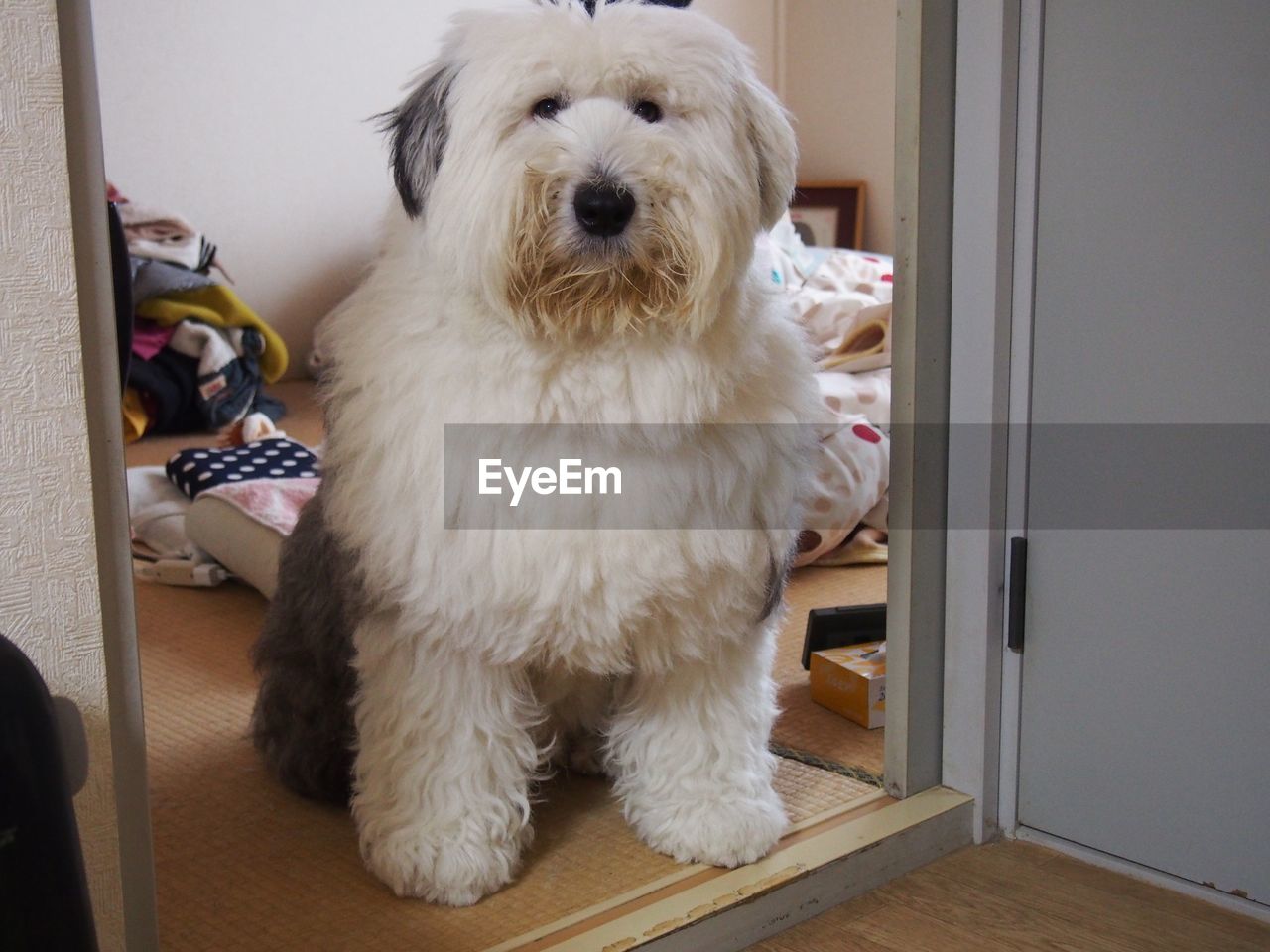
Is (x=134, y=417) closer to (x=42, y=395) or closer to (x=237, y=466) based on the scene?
(x=237, y=466)

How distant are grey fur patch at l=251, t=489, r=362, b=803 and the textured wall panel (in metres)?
0.51

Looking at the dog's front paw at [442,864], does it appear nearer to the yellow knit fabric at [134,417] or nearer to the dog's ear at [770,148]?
the dog's ear at [770,148]

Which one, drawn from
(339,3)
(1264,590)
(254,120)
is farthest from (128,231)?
(1264,590)

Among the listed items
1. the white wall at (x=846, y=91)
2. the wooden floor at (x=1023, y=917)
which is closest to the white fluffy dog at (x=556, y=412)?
the wooden floor at (x=1023, y=917)

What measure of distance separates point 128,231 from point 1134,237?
3527mm

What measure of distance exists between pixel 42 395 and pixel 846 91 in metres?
5.35

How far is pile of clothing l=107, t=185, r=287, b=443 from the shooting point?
398 centimetres

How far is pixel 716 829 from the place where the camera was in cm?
154

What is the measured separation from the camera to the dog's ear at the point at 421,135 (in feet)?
4.43

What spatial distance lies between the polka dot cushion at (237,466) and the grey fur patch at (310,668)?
1217 millimetres

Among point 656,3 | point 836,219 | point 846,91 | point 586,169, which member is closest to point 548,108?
point 586,169

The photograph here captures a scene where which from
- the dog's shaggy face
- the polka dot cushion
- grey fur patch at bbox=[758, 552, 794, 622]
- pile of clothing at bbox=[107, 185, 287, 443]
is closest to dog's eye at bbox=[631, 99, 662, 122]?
the dog's shaggy face

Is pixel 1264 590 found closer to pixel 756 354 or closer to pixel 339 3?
pixel 756 354

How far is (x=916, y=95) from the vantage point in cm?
156
